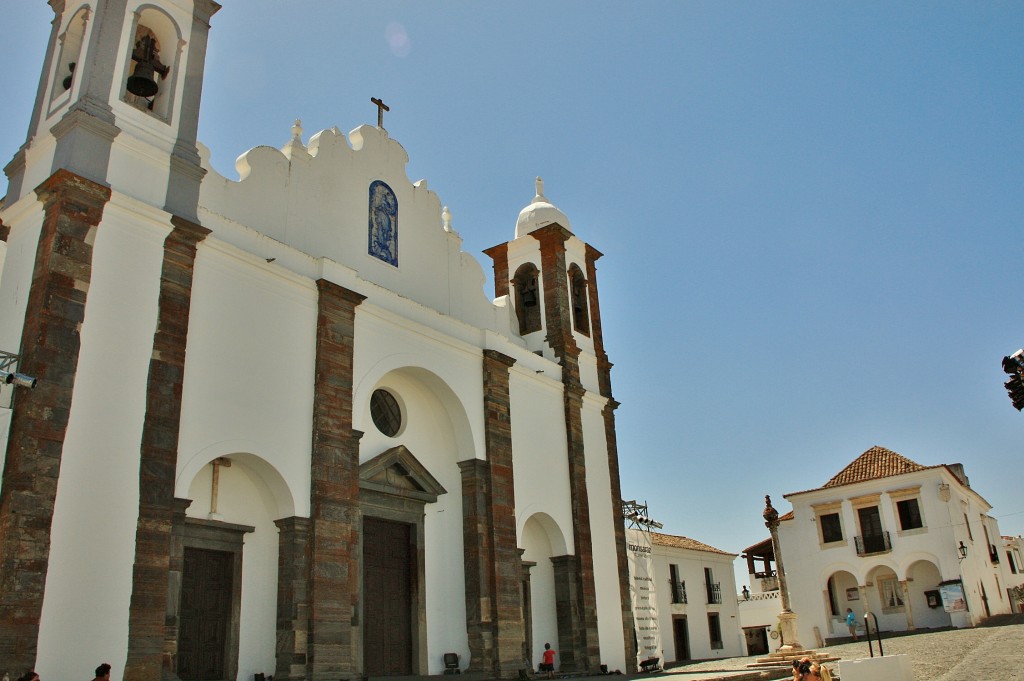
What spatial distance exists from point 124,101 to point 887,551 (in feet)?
84.9

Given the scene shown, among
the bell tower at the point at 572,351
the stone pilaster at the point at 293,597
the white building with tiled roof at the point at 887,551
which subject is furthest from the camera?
the white building with tiled roof at the point at 887,551

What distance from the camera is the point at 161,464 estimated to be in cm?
993

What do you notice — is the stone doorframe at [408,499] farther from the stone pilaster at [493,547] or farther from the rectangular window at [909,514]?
the rectangular window at [909,514]

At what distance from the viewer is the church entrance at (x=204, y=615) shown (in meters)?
10.5

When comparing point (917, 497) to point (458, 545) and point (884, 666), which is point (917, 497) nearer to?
point (884, 666)

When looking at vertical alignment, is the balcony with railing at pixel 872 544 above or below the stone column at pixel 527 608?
above

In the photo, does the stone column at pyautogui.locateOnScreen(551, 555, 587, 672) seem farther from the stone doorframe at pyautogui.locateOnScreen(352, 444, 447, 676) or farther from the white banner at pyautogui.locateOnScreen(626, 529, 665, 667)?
the white banner at pyautogui.locateOnScreen(626, 529, 665, 667)

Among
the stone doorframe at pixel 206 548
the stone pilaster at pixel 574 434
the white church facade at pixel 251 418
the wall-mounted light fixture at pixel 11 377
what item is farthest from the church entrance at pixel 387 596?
the wall-mounted light fixture at pixel 11 377

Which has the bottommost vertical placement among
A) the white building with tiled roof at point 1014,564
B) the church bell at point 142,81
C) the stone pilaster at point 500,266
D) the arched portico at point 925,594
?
the arched portico at point 925,594

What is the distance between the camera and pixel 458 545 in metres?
14.4

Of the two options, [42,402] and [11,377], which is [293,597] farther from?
[11,377]

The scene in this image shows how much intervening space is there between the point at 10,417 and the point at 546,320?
11.2 meters

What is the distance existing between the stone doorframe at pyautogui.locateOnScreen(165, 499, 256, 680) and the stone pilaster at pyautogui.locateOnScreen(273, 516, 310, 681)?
1.65ft

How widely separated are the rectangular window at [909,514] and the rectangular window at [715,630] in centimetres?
681
